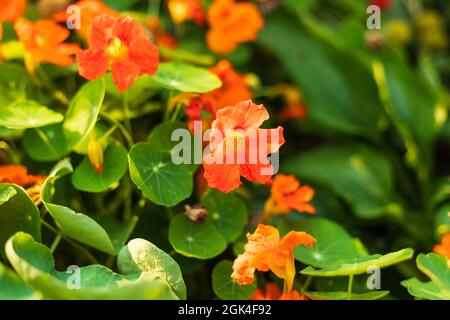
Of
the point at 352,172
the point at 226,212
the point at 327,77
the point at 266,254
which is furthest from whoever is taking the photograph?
the point at 327,77

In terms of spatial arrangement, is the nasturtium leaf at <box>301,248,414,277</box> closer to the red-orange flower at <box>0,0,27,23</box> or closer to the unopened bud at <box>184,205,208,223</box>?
the unopened bud at <box>184,205,208,223</box>

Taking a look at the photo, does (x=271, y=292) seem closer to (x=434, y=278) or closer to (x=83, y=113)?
(x=434, y=278)

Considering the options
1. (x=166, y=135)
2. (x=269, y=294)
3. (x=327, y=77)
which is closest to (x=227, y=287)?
(x=269, y=294)

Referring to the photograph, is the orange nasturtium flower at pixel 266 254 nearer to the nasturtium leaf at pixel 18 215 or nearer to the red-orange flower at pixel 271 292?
the red-orange flower at pixel 271 292

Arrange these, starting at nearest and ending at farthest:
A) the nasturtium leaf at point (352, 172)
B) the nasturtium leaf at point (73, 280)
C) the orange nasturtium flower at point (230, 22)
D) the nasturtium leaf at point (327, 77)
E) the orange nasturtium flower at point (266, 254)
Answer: the nasturtium leaf at point (73, 280) → the orange nasturtium flower at point (266, 254) → the orange nasturtium flower at point (230, 22) → the nasturtium leaf at point (352, 172) → the nasturtium leaf at point (327, 77)

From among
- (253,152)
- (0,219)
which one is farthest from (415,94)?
(0,219)

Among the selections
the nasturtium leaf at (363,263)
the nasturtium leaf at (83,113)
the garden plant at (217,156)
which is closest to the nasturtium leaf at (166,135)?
the garden plant at (217,156)
